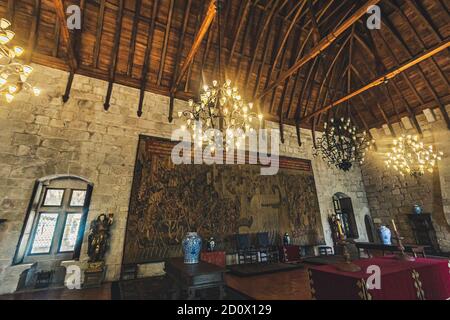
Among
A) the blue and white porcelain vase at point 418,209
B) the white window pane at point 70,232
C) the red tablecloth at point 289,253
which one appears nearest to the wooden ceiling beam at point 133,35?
the white window pane at point 70,232

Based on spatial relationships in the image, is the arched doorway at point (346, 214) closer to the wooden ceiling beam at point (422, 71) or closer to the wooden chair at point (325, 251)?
the wooden chair at point (325, 251)

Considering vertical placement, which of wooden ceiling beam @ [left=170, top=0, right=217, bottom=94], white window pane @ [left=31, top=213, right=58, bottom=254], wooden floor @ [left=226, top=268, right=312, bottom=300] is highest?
wooden ceiling beam @ [left=170, top=0, right=217, bottom=94]

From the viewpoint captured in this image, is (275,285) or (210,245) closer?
(275,285)

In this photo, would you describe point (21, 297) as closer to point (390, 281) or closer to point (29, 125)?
point (29, 125)

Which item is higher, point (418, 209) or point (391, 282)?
point (418, 209)

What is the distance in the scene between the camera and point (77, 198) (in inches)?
180

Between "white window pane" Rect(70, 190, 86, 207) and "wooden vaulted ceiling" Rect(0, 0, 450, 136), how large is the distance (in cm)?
242

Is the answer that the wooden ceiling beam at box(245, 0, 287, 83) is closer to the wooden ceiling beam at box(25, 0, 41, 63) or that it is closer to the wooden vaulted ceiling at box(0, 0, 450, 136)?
the wooden vaulted ceiling at box(0, 0, 450, 136)

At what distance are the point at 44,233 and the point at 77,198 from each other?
2.95 ft

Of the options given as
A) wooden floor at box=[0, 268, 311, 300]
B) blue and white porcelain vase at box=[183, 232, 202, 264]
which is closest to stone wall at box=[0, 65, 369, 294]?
wooden floor at box=[0, 268, 311, 300]

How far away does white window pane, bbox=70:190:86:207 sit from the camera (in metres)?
4.50

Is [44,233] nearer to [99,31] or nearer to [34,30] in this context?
[34,30]

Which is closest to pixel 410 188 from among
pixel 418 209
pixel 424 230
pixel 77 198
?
pixel 418 209
